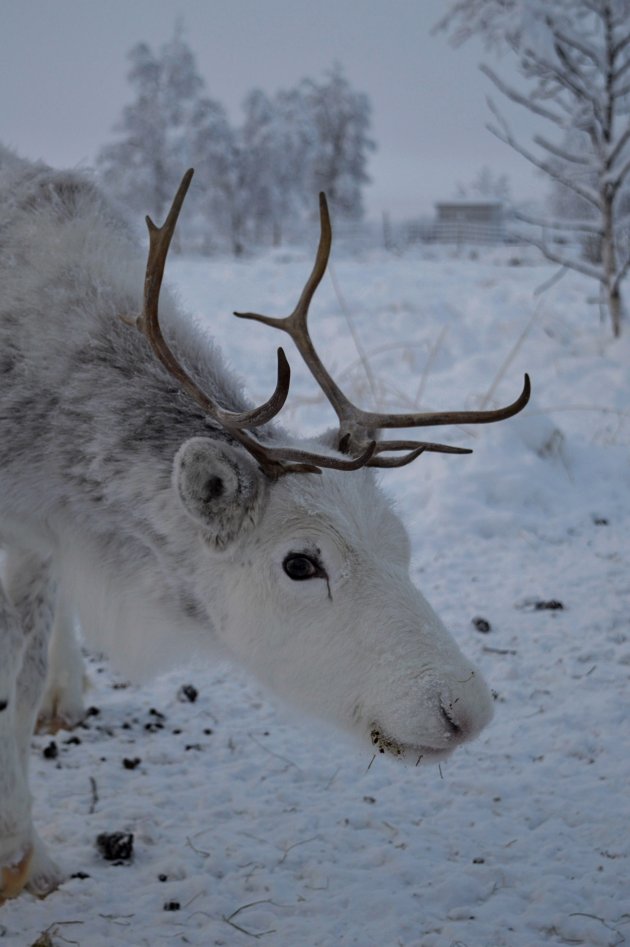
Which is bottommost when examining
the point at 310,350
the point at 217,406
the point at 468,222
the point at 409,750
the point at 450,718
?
the point at 409,750

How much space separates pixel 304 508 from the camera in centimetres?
203

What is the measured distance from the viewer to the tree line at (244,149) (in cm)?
2745

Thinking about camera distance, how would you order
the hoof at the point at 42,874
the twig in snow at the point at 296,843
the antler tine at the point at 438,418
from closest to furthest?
the antler tine at the point at 438,418 → the hoof at the point at 42,874 → the twig in snow at the point at 296,843

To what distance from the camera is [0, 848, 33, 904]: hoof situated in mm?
2176

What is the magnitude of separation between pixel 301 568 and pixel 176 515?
1.22 ft

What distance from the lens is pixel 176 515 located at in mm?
2158

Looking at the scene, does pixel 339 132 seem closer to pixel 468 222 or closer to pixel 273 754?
pixel 468 222

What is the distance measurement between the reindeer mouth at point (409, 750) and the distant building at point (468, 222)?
68.2 ft

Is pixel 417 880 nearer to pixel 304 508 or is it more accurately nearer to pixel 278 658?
pixel 278 658

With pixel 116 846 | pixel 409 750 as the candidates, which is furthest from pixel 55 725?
pixel 409 750

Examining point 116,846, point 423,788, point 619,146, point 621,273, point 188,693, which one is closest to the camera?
point 116,846

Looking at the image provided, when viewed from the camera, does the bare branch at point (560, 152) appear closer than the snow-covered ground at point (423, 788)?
No

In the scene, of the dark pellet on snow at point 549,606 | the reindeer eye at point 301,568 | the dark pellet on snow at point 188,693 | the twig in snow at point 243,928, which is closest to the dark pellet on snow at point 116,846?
the twig in snow at point 243,928

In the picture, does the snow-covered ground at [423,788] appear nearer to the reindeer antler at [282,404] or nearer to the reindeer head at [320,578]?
the reindeer head at [320,578]
